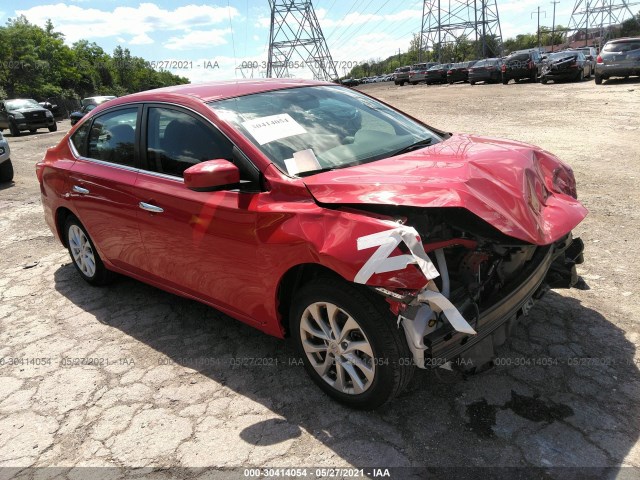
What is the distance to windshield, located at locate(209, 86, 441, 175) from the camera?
9.90 ft

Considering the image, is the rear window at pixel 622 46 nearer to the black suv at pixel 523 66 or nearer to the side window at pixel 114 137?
the black suv at pixel 523 66

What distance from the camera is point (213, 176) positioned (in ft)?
9.12

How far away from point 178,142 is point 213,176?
2.75 ft

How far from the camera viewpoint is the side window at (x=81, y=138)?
14.7 feet

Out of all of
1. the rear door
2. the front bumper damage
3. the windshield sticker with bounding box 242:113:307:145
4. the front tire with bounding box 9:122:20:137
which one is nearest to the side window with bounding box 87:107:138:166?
the rear door

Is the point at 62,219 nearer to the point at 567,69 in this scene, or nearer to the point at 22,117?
the point at 22,117

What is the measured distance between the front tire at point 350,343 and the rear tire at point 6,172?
33.0 ft

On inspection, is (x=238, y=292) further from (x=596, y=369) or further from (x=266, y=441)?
(x=596, y=369)

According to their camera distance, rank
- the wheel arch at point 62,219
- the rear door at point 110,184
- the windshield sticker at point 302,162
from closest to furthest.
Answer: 1. the windshield sticker at point 302,162
2. the rear door at point 110,184
3. the wheel arch at point 62,219

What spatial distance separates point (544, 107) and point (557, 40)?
384 ft

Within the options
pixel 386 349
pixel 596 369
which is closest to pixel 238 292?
pixel 386 349

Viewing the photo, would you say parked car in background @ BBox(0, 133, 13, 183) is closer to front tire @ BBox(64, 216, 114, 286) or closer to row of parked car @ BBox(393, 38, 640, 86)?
front tire @ BBox(64, 216, 114, 286)

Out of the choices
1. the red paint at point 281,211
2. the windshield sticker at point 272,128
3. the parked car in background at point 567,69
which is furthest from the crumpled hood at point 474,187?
the parked car in background at point 567,69

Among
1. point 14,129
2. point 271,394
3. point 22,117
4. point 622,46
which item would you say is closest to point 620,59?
point 622,46
